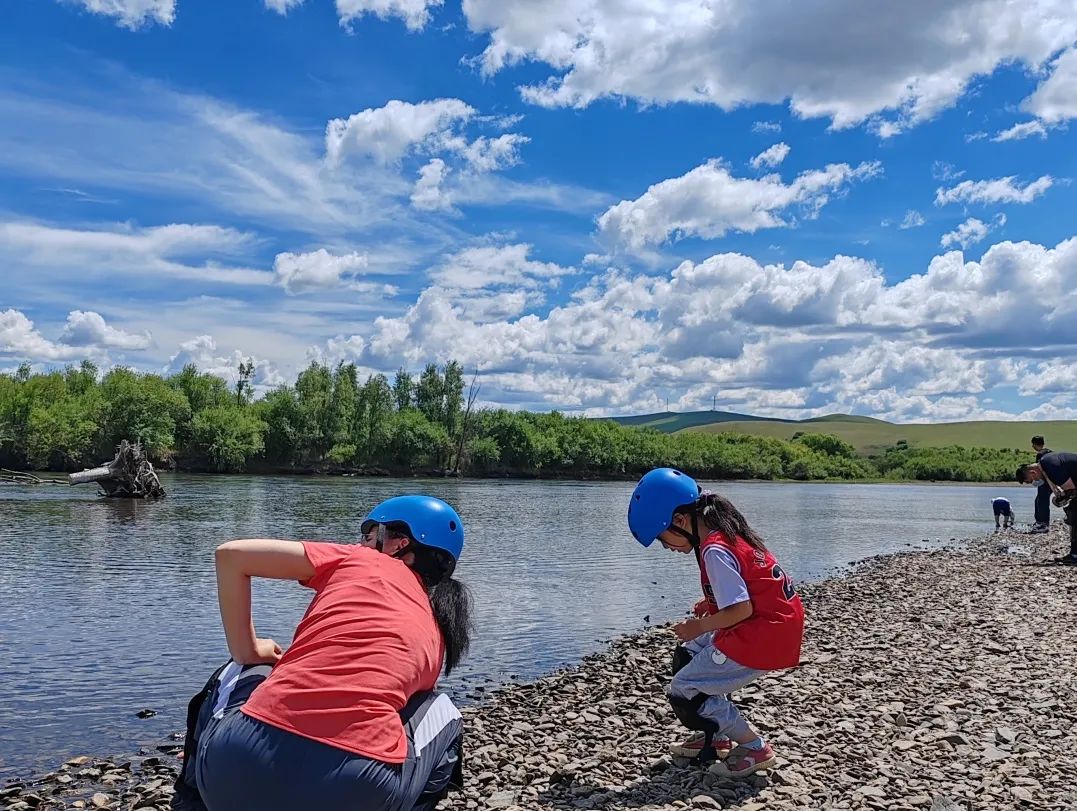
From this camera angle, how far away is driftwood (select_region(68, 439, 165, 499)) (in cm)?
4753

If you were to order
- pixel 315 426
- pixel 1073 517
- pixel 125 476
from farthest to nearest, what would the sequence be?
pixel 315 426 < pixel 125 476 < pixel 1073 517

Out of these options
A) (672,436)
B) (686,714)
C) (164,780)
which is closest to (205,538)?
(164,780)

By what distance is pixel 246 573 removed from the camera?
4.32 meters

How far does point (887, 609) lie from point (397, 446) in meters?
113

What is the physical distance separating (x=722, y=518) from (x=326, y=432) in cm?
12166

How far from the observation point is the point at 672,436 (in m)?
193

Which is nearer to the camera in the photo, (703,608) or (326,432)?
(703,608)

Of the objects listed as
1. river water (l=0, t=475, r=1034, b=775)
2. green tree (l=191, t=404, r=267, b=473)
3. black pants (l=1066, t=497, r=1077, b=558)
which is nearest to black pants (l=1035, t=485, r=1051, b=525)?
river water (l=0, t=475, r=1034, b=775)

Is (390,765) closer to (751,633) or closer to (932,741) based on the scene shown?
(751,633)

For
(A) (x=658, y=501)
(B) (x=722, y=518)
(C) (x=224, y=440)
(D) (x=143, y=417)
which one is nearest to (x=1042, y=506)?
(B) (x=722, y=518)

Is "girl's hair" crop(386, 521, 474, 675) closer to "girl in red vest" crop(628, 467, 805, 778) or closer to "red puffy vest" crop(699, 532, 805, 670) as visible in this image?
"girl in red vest" crop(628, 467, 805, 778)

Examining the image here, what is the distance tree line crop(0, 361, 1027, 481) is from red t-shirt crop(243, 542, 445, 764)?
10114cm

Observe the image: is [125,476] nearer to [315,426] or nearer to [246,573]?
[246,573]

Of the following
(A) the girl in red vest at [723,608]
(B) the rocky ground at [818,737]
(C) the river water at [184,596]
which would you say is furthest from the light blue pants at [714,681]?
(C) the river water at [184,596]
